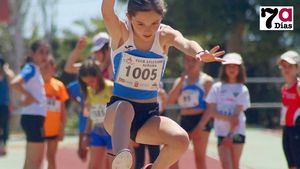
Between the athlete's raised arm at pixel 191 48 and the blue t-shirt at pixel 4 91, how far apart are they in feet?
26.6

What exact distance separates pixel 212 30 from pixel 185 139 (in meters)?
20.2

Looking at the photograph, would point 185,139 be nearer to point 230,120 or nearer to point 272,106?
point 230,120

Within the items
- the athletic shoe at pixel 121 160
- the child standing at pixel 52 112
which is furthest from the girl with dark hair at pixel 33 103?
the athletic shoe at pixel 121 160

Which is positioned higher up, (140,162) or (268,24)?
(268,24)

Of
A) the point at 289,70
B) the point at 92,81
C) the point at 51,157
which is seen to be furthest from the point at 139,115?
the point at 51,157

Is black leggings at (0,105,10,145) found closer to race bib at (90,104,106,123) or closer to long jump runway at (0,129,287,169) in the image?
long jump runway at (0,129,287,169)

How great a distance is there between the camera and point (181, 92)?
1038 cm

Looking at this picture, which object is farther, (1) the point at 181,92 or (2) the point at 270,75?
(2) the point at 270,75

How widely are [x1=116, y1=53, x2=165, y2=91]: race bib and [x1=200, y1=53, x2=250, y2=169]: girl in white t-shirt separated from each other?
265 cm

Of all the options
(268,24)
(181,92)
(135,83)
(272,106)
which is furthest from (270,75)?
(135,83)

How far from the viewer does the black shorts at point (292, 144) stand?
9.51 m

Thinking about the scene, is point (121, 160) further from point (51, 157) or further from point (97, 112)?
point (51, 157)

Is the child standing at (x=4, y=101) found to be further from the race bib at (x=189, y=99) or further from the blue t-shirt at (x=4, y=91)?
the race bib at (x=189, y=99)

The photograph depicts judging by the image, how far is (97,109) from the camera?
957 cm
